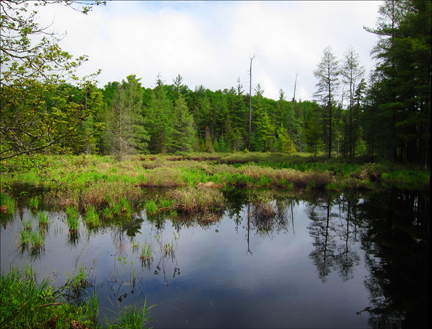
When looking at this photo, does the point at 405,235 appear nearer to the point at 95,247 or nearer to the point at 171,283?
the point at 171,283

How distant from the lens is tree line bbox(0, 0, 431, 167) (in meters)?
3.86

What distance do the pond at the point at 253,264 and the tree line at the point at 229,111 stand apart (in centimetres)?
295

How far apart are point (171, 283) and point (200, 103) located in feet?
187

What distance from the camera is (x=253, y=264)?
6047mm

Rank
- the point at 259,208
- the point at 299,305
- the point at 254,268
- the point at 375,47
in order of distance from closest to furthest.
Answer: the point at 299,305 → the point at 254,268 → the point at 259,208 → the point at 375,47

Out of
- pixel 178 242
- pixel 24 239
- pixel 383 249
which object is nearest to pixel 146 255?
pixel 178 242

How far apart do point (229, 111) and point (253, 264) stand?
49.8 m

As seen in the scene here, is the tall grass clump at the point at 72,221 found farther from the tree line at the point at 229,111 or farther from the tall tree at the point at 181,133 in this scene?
the tall tree at the point at 181,133

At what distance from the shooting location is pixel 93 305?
3.99 metres

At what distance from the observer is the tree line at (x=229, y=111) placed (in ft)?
12.7

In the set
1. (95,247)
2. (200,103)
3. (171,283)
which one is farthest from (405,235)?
(200,103)

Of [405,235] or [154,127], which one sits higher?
[154,127]

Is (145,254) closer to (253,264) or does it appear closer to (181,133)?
(253,264)

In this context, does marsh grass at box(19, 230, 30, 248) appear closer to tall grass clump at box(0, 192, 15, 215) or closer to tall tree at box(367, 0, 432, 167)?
tall grass clump at box(0, 192, 15, 215)
